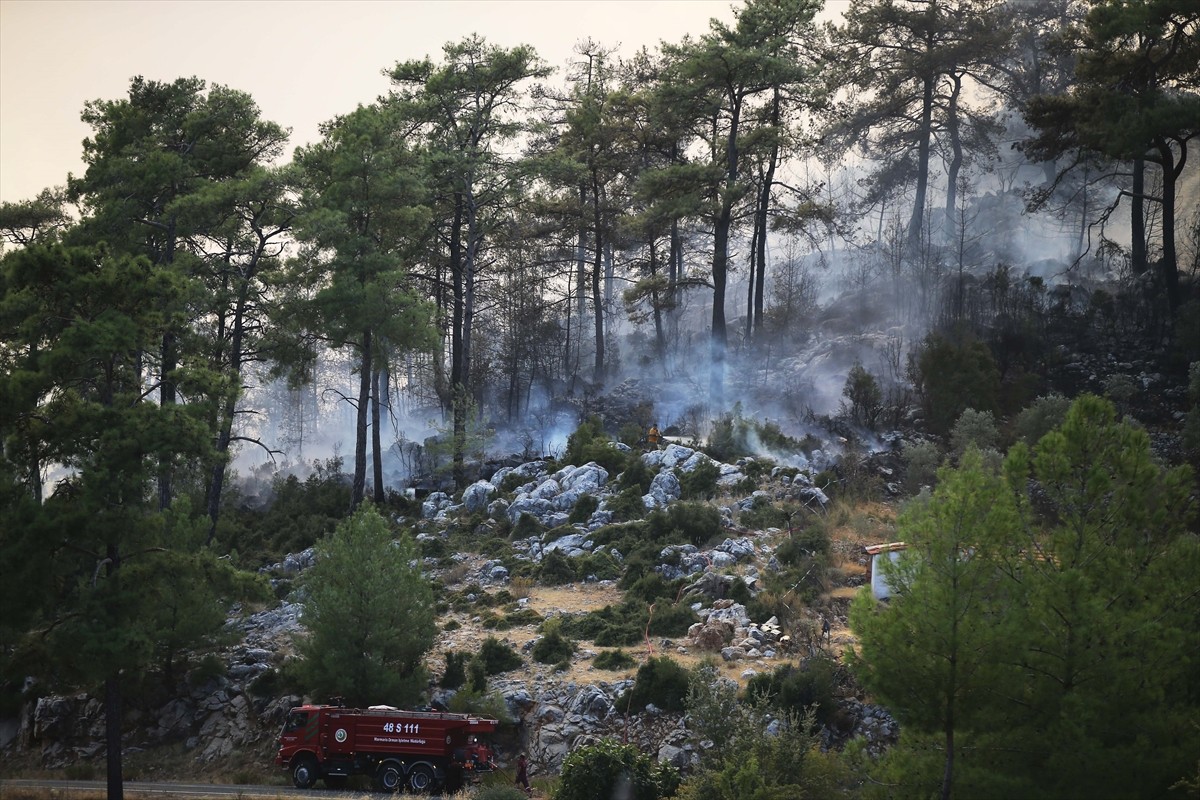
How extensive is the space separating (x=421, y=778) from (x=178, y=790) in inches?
199

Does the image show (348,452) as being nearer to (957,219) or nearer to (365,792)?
(957,219)

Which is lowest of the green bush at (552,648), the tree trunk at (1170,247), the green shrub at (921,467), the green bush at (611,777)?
the green bush at (611,777)

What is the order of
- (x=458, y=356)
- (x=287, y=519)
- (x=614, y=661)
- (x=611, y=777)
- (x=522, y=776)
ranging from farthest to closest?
(x=458, y=356) < (x=287, y=519) < (x=614, y=661) < (x=522, y=776) < (x=611, y=777)

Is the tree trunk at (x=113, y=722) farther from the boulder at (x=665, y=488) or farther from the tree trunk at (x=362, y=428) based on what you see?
the boulder at (x=665, y=488)

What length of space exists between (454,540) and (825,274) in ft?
128

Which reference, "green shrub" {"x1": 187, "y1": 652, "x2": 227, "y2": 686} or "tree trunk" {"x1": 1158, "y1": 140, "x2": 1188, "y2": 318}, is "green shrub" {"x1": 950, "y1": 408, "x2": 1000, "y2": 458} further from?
"green shrub" {"x1": 187, "y1": 652, "x2": 227, "y2": 686}

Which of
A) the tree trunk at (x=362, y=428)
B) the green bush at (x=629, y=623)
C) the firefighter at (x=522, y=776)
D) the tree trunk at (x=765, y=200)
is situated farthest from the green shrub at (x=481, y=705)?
the tree trunk at (x=765, y=200)

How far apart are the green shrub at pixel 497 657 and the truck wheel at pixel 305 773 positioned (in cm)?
422

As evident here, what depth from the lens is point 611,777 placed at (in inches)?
694

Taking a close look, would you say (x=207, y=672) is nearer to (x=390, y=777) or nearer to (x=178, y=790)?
(x=178, y=790)

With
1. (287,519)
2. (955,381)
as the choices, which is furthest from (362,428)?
(955,381)

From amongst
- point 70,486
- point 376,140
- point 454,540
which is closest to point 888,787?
point 70,486

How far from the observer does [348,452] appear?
64.1 m

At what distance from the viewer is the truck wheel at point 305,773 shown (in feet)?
69.4
